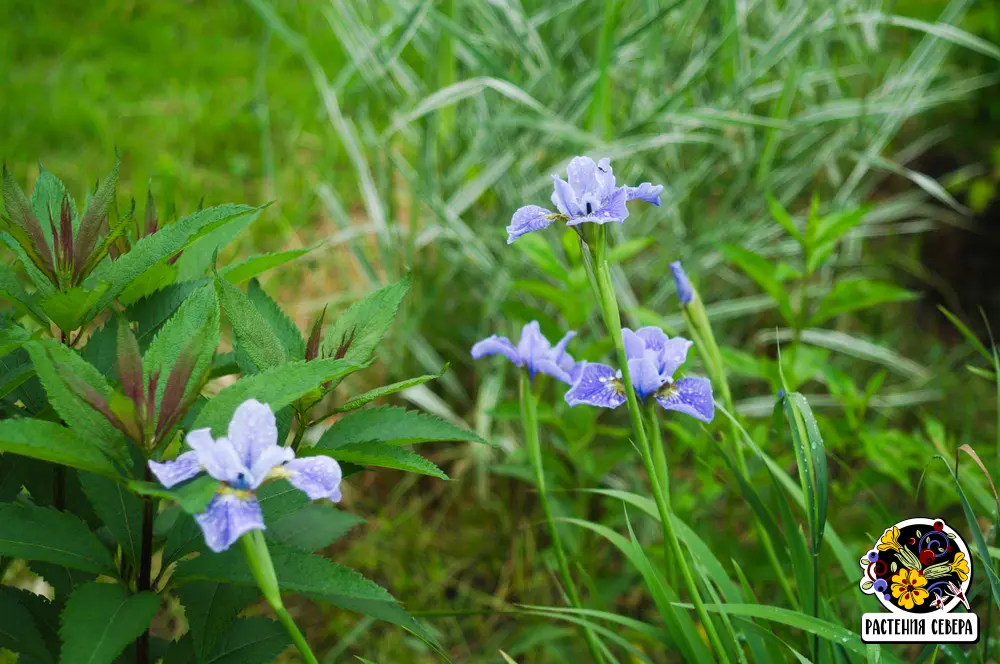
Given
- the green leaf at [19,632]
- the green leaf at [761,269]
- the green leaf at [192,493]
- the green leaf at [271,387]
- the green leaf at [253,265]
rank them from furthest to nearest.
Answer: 1. the green leaf at [761,269]
2. the green leaf at [253,265]
3. the green leaf at [19,632]
4. the green leaf at [271,387]
5. the green leaf at [192,493]

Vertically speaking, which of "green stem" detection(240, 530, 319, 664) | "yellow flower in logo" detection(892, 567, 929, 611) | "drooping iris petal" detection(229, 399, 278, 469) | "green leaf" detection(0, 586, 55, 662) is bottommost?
"yellow flower in logo" detection(892, 567, 929, 611)

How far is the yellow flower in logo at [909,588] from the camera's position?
36.9 inches

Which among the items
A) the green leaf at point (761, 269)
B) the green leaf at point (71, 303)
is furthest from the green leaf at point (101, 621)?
the green leaf at point (761, 269)

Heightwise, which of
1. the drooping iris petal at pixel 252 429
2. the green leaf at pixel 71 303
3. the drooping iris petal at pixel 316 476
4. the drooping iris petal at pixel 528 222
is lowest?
the drooping iris petal at pixel 316 476

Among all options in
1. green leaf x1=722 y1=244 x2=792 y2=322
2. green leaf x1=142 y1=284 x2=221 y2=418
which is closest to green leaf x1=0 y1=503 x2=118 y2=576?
green leaf x1=142 y1=284 x2=221 y2=418

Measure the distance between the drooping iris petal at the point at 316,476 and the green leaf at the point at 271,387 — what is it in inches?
2.4

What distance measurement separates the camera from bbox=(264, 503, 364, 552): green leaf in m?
0.92

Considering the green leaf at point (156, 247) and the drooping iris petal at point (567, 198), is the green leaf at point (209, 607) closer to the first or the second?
the green leaf at point (156, 247)

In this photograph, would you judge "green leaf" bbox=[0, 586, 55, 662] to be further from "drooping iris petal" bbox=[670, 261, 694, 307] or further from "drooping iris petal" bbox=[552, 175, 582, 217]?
"drooping iris petal" bbox=[670, 261, 694, 307]

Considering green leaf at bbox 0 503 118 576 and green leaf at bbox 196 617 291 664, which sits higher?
green leaf at bbox 0 503 118 576

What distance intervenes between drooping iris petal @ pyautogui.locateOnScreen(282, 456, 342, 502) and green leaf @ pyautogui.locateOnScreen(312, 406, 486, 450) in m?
0.11

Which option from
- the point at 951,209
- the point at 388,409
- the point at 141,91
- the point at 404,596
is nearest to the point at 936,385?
the point at 951,209

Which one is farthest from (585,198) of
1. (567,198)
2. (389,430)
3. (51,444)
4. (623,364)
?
(51,444)

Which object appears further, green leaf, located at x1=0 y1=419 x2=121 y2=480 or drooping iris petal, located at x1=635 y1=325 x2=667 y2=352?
drooping iris petal, located at x1=635 y1=325 x2=667 y2=352
